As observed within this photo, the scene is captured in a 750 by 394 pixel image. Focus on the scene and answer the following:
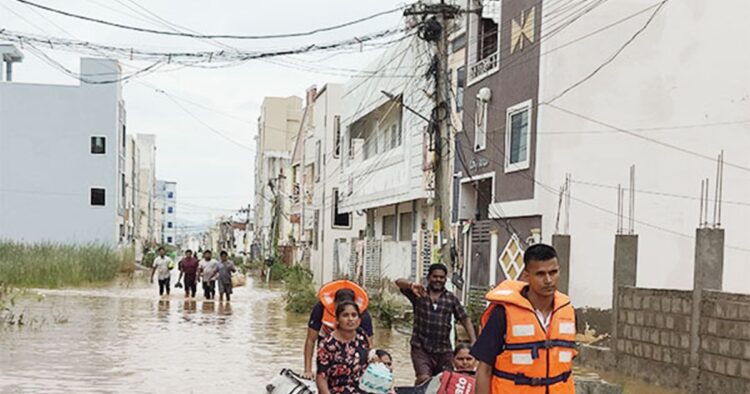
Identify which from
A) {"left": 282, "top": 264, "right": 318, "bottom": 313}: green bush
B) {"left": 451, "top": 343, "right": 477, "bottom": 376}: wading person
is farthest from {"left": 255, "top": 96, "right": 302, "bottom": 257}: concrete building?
{"left": 451, "top": 343, "right": 477, "bottom": 376}: wading person

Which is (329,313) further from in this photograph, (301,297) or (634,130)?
(301,297)

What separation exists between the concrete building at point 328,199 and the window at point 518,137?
62.8ft

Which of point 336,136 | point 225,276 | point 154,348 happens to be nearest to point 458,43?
point 225,276

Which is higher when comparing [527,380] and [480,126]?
[480,126]

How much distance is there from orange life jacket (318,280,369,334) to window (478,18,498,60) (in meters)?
16.3

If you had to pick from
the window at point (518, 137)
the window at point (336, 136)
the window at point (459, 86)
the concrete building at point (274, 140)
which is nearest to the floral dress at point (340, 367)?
the window at point (518, 137)

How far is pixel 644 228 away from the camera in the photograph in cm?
1844

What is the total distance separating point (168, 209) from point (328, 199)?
136 meters

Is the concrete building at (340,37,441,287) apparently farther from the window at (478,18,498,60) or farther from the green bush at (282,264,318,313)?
the green bush at (282,264,318,313)

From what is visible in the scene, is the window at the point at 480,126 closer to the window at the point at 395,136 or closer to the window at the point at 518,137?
the window at the point at 518,137

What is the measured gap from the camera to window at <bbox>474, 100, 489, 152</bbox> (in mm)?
21438

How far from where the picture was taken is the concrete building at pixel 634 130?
58.3 ft

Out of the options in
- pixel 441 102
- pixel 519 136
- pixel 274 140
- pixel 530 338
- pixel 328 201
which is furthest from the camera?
pixel 274 140

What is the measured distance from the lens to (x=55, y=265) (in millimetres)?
37719
